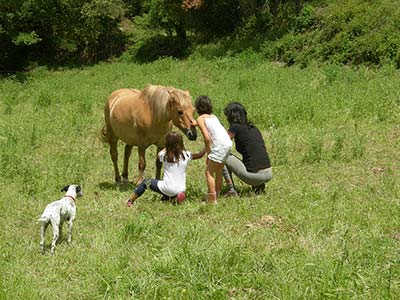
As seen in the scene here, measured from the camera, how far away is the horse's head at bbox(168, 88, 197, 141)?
21.8 feet

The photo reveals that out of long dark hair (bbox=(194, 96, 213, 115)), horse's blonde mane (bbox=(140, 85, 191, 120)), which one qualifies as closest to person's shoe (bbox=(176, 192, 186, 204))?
long dark hair (bbox=(194, 96, 213, 115))

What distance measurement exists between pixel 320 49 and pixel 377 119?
29.0 ft

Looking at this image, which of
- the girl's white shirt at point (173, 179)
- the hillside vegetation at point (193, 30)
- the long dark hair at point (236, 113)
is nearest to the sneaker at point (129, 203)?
the girl's white shirt at point (173, 179)

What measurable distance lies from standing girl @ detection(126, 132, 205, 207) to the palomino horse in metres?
0.35

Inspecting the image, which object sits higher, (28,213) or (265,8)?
(265,8)

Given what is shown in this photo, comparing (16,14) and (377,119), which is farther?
(16,14)

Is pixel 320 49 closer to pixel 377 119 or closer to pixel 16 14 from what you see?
pixel 377 119

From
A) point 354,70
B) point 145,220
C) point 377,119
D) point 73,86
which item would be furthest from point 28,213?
point 73,86

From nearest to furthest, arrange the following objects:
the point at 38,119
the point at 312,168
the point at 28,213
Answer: the point at 28,213 < the point at 312,168 < the point at 38,119

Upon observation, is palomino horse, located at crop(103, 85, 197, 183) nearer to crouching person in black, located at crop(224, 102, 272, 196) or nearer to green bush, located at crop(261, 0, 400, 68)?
crouching person in black, located at crop(224, 102, 272, 196)

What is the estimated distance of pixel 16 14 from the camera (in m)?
27.6

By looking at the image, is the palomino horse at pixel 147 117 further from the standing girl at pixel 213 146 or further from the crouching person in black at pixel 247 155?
the crouching person in black at pixel 247 155

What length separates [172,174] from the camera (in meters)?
6.33

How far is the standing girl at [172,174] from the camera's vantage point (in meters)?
6.29
